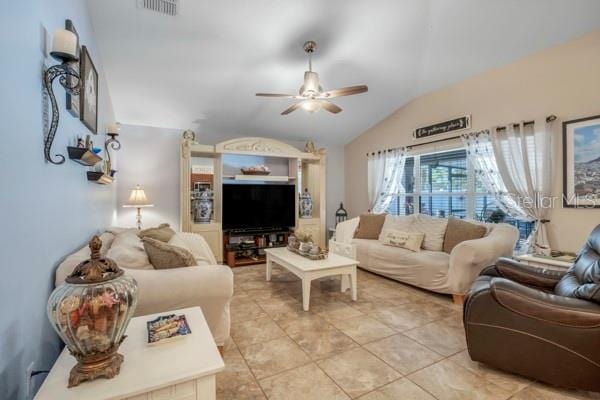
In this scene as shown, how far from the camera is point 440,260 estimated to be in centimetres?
325

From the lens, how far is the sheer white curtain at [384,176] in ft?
16.2

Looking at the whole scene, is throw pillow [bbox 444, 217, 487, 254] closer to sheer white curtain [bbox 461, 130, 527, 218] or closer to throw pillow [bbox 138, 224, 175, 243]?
sheer white curtain [bbox 461, 130, 527, 218]

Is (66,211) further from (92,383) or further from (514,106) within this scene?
(514,106)

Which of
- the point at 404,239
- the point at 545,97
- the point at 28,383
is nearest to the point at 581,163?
the point at 545,97

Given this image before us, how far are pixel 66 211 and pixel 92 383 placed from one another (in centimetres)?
126

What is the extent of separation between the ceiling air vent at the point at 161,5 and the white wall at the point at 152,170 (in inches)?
91.1

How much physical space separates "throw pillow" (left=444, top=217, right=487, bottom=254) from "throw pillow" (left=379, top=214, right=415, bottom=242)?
0.54m

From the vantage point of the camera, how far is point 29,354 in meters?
1.23

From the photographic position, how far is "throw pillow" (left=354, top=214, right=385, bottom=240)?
455 centimetres

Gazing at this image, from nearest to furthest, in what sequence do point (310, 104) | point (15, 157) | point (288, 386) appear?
point (15, 157)
point (288, 386)
point (310, 104)

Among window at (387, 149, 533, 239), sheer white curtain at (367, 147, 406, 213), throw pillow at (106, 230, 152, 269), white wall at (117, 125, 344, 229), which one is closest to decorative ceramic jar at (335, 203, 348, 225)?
sheer white curtain at (367, 147, 406, 213)

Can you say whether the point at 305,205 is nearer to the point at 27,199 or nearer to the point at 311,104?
the point at 311,104

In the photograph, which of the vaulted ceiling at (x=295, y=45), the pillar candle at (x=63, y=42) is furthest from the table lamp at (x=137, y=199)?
the pillar candle at (x=63, y=42)

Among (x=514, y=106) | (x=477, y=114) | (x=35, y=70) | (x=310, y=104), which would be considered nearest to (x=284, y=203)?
(x=310, y=104)
